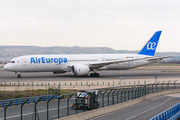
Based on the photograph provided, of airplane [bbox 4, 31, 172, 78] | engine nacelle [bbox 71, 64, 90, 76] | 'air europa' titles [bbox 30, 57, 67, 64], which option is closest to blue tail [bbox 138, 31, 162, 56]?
airplane [bbox 4, 31, 172, 78]

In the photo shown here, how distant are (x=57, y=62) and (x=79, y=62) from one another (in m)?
5.78

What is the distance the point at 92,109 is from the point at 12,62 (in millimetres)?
37830

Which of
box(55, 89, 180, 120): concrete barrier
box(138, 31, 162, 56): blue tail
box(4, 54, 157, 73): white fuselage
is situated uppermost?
box(138, 31, 162, 56): blue tail

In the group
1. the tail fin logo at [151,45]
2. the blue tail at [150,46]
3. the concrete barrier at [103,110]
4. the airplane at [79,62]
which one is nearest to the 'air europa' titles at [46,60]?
the airplane at [79,62]

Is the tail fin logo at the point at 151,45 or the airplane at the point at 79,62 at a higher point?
the tail fin logo at the point at 151,45

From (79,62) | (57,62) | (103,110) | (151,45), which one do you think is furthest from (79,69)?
(103,110)

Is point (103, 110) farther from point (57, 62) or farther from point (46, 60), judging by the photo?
point (57, 62)

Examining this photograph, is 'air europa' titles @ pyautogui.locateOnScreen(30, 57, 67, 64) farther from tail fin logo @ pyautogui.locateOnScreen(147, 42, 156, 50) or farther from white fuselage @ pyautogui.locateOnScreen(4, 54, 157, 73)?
tail fin logo @ pyautogui.locateOnScreen(147, 42, 156, 50)

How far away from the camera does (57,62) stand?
5906 cm

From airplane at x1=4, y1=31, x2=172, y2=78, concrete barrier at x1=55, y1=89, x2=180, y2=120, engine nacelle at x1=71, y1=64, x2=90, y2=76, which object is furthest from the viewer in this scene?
engine nacelle at x1=71, y1=64, x2=90, y2=76

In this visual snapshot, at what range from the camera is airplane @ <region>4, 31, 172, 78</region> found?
5675cm

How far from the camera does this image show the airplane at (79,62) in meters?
56.8

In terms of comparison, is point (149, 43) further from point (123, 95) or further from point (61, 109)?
point (61, 109)

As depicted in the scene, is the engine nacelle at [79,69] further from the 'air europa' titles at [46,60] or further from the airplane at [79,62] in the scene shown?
the 'air europa' titles at [46,60]
